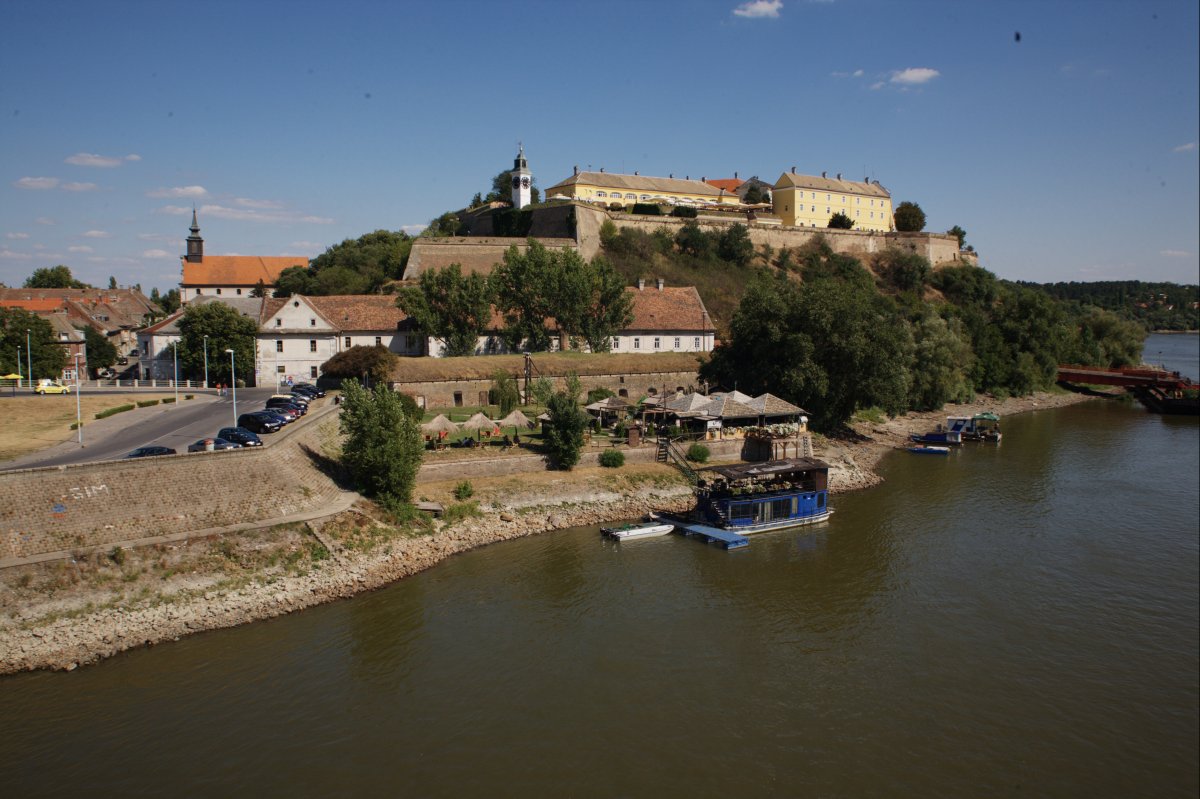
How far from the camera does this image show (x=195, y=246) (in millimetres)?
70750

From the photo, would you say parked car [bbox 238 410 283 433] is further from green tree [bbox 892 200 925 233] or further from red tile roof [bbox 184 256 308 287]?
green tree [bbox 892 200 925 233]

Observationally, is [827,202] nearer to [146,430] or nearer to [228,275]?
→ [228,275]

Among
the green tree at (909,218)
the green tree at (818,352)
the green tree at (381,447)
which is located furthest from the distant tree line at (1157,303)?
the green tree at (381,447)

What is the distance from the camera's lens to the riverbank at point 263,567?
17.9 metres

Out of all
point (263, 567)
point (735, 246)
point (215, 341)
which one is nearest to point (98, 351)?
point (215, 341)

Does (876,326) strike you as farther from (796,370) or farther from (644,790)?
(644,790)

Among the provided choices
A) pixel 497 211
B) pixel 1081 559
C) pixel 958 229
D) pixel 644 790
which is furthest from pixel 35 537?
pixel 958 229

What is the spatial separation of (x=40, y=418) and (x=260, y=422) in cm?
866

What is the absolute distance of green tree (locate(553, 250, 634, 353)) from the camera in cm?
4659

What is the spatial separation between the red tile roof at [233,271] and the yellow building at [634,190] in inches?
1034

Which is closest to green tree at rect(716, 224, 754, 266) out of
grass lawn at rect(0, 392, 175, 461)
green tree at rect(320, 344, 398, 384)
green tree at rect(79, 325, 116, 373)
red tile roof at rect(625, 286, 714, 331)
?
red tile roof at rect(625, 286, 714, 331)

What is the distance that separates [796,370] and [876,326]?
5182 millimetres

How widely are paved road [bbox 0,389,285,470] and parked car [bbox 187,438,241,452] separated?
89 cm

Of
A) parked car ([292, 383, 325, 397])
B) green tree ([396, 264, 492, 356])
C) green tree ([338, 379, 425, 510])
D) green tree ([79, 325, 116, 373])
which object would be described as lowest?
green tree ([338, 379, 425, 510])
